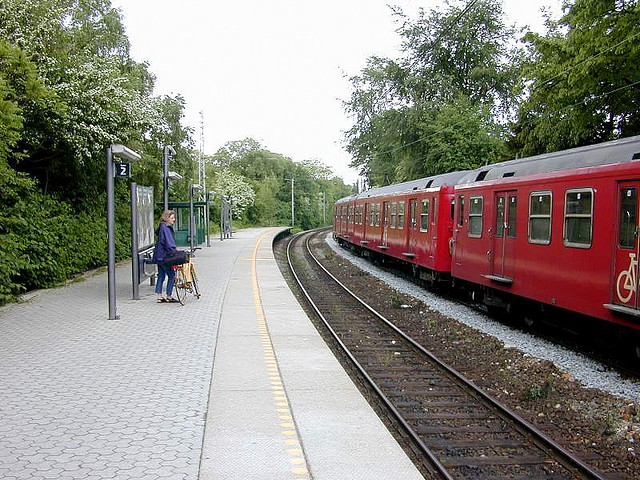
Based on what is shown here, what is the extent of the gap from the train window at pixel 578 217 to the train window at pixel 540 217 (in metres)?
0.57

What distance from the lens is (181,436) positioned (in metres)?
5.69

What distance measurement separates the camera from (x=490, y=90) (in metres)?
40.3

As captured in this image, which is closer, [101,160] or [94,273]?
[101,160]

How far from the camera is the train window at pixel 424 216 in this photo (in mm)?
17589

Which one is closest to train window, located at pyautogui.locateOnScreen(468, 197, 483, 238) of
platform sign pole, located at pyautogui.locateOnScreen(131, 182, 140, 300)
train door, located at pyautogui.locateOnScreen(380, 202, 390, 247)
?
platform sign pole, located at pyautogui.locateOnScreen(131, 182, 140, 300)

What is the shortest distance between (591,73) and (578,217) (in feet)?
33.7

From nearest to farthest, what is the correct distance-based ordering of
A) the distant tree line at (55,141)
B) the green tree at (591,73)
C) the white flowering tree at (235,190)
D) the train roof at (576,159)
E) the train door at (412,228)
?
the train roof at (576,159), the distant tree line at (55,141), the green tree at (591,73), the train door at (412,228), the white flowering tree at (235,190)

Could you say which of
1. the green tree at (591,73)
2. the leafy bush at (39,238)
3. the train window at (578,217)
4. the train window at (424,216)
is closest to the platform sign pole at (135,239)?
the leafy bush at (39,238)

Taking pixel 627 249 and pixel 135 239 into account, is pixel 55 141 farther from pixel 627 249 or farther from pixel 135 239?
pixel 627 249

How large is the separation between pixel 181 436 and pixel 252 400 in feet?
4.13

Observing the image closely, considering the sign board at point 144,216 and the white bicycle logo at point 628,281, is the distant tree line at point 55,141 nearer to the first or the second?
the sign board at point 144,216

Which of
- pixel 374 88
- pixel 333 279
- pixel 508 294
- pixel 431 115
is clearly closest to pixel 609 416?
pixel 508 294

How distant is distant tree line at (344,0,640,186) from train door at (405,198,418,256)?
5.06 m

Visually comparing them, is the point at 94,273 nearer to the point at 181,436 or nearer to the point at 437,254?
the point at 437,254
